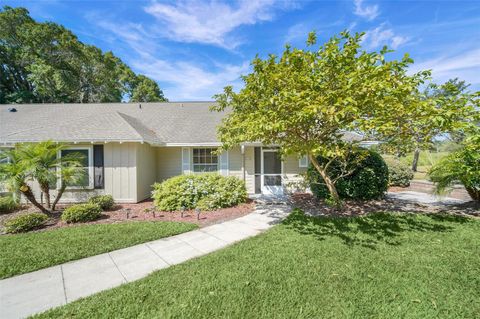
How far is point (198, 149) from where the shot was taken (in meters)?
11.7

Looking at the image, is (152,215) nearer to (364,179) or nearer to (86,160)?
(86,160)

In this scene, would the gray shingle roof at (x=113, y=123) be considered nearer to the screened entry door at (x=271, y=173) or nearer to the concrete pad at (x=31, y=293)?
the screened entry door at (x=271, y=173)

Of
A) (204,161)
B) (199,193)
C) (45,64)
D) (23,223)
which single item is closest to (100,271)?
(23,223)

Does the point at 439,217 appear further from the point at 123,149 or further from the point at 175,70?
the point at 175,70

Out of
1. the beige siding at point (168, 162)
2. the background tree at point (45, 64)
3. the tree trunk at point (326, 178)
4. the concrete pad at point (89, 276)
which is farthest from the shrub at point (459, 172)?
the background tree at point (45, 64)

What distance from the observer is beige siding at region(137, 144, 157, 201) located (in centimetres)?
972

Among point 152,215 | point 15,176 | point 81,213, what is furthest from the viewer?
point 152,215

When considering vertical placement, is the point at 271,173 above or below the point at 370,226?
above

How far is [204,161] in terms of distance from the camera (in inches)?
461

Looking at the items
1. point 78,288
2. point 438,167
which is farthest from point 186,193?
point 438,167

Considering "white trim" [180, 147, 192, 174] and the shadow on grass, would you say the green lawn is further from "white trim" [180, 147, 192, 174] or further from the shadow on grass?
"white trim" [180, 147, 192, 174]

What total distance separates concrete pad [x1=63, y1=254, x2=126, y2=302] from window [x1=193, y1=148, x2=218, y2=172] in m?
7.33

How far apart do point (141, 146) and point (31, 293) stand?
7.28 meters

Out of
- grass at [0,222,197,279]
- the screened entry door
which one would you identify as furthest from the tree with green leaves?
the screened entry door
